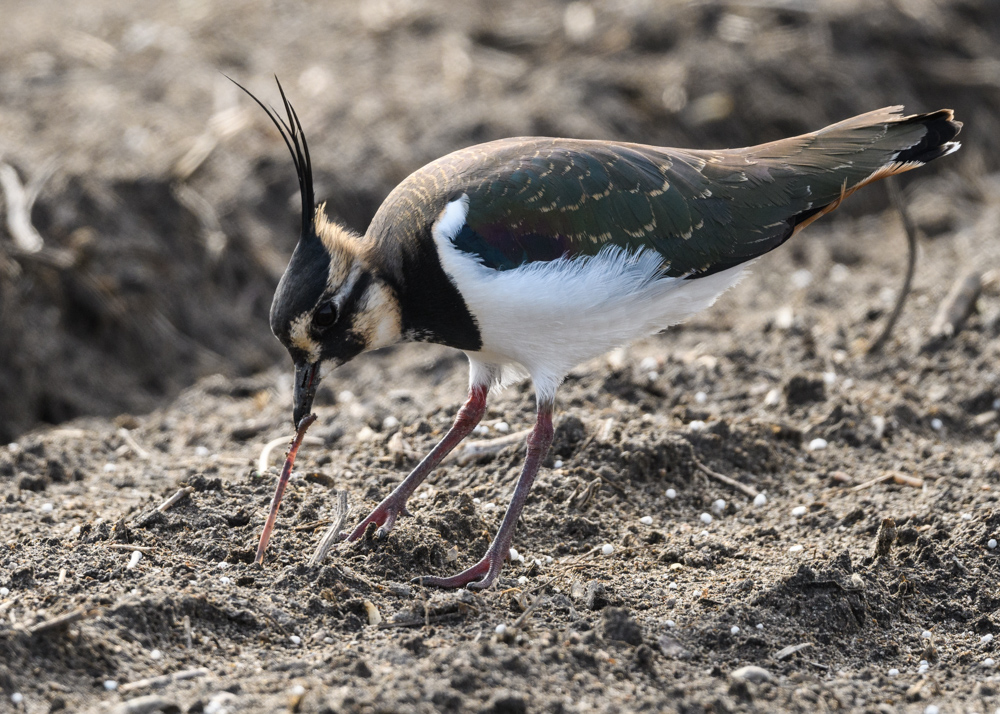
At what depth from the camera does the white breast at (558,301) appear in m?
4.96

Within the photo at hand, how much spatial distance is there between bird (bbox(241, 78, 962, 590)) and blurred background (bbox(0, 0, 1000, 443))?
154 inches

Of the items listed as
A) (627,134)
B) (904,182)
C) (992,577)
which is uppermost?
(627,134)

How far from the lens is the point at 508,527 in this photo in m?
5.02

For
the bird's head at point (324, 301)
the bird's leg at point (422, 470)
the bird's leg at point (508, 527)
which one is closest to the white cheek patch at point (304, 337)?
the bird's head at point (324, 301)

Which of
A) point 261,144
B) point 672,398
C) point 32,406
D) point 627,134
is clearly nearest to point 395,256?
point 672,398

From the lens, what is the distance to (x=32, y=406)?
8070 mm

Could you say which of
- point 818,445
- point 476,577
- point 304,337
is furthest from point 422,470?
point 818,445

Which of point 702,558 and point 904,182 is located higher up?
point 904,182

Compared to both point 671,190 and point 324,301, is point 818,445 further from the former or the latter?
point 324,301

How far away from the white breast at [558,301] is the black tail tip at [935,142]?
1368 millimetres

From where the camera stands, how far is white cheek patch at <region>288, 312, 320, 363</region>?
4887 mm

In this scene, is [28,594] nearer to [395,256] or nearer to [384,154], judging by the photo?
[395,256]

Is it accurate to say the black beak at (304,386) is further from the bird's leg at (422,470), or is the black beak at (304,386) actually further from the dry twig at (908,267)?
the dry twig at (908,267)

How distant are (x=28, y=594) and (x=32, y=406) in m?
3.99
